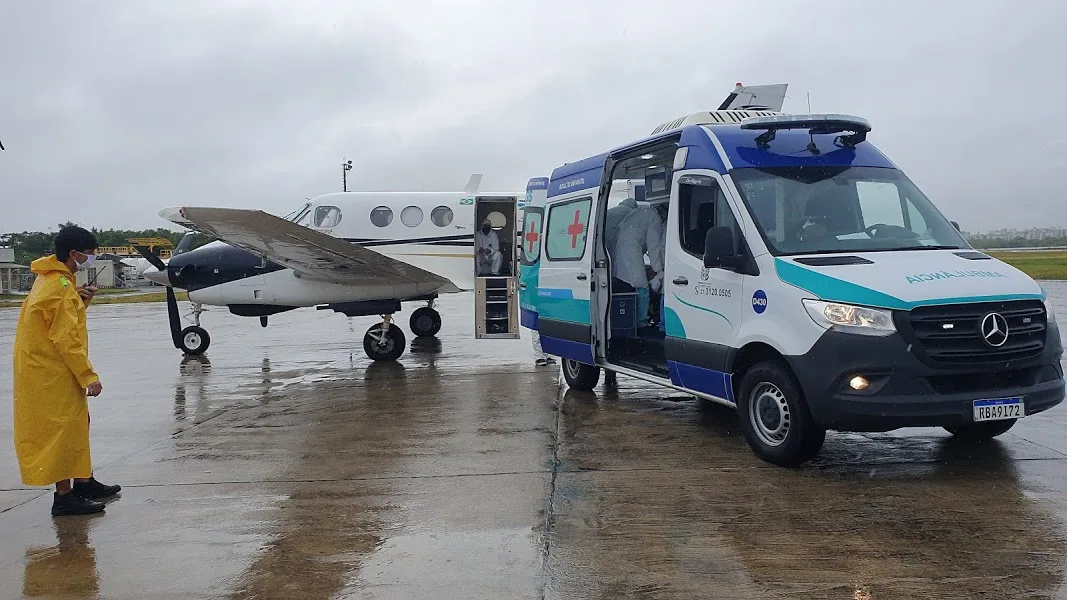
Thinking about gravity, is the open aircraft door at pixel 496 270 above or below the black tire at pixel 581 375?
above

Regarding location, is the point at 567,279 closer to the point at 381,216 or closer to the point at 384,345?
the point at 384,345

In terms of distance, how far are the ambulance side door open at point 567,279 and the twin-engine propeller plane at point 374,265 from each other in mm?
2318

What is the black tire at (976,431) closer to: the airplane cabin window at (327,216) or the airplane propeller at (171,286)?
the airplane cabin window at (327,216)

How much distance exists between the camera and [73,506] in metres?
5.75

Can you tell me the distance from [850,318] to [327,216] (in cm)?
1075

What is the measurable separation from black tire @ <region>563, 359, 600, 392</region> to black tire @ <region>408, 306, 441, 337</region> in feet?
24.1

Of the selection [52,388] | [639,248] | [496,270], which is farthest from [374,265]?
[52,388]

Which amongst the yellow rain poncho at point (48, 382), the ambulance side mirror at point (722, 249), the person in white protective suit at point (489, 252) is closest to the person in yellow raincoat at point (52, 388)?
the yellow rain poncho at point (48, 382)

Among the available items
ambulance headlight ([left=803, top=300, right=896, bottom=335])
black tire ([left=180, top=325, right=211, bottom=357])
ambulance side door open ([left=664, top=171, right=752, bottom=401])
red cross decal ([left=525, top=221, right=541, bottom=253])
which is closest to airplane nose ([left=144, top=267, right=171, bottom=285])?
black tire ([left=180, top=325, right=211, bottom=357])

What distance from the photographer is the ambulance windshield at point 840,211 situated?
21.5 ft

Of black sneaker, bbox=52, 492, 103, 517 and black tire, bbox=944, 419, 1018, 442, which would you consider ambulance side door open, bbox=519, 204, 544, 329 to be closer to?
black tire, bbox=944, 419, 1018, 442

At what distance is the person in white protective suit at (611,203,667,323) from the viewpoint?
9.18 m

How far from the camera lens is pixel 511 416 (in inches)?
347

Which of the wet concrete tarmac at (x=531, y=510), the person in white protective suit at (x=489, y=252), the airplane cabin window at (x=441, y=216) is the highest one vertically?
the airplane cabin window at (x=441, y=216)
